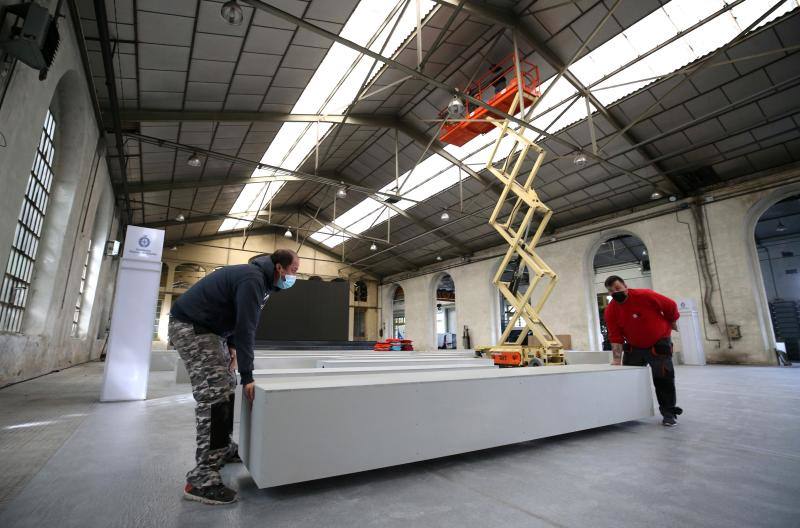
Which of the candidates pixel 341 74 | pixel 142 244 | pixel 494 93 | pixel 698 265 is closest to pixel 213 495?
pixel 142 244

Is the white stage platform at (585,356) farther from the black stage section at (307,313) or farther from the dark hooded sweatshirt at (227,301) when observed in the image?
the black stage section at (307,313)

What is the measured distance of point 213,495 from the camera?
1.55 metres

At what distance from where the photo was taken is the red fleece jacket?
314 centimetres

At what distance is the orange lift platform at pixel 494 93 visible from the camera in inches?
300

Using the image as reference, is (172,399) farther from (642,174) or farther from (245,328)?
(642,174)

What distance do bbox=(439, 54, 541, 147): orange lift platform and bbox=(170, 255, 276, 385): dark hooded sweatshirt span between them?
6.45m

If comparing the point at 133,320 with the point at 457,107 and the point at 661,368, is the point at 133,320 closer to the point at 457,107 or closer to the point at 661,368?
the point at 661,368

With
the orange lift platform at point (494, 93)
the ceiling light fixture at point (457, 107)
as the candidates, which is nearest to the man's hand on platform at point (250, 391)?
the ceiling light fixture at point (457, 107)

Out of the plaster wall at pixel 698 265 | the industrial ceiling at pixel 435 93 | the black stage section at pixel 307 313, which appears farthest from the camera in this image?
the black stage section at pixel 307 313

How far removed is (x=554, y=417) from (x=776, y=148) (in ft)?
34.8

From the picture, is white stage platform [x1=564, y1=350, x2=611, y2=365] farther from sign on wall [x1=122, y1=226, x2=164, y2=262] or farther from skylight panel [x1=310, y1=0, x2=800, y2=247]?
sign on wall [x1=122, y1=226, x2=164, y2=262]

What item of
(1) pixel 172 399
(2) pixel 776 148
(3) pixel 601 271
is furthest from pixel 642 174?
(1) pixel 172 399

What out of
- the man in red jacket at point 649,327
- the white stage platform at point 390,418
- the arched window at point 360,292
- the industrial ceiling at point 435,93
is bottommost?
Answer: the white stage platform at point 390,418

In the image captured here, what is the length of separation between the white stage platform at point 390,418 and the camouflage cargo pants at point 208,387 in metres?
0.12
